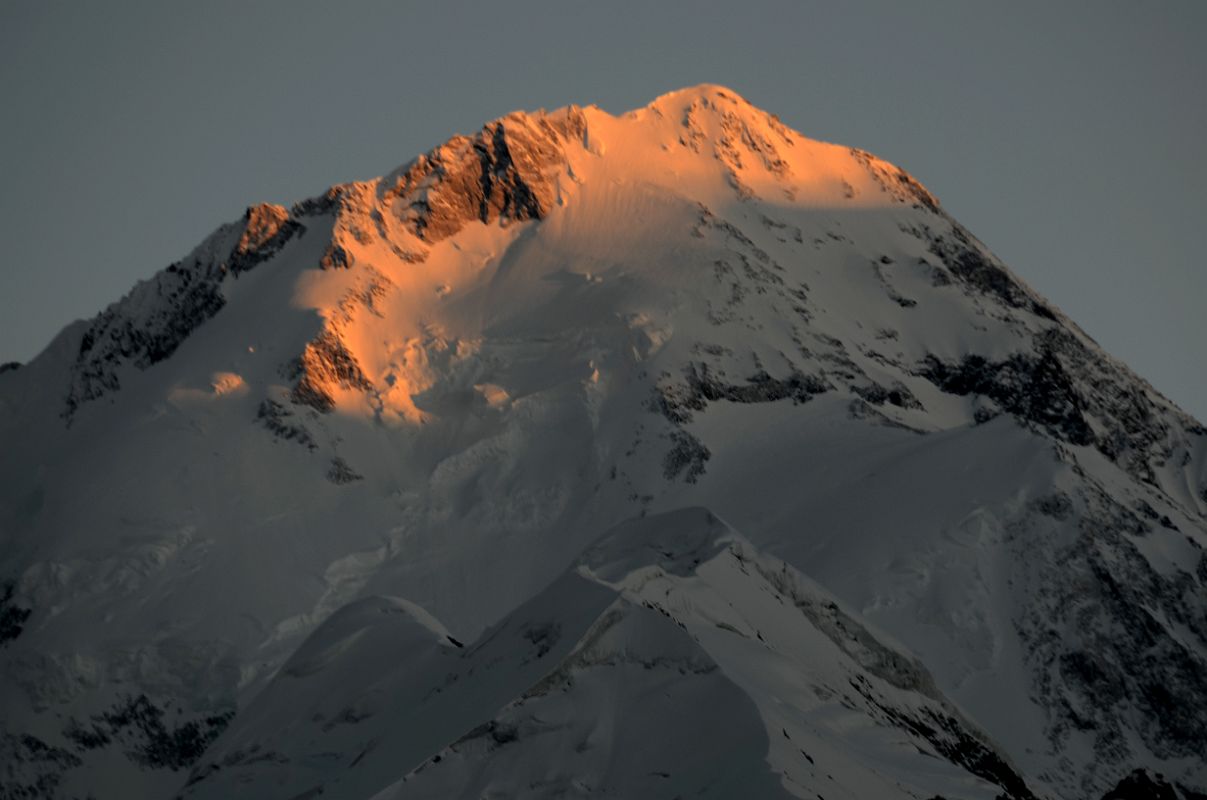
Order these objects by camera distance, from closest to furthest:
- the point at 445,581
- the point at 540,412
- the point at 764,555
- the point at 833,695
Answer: the point at 833,695
the point at 764,555
the point at 445,581
the point at 540,412

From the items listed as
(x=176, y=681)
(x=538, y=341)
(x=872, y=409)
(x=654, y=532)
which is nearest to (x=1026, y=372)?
(x=872, y=409)

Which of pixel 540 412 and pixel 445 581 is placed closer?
pixel 445 581

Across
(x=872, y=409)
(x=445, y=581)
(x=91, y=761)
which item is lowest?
(x=91, y=761)

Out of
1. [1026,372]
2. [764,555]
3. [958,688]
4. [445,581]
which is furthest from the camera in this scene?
[1026,372]

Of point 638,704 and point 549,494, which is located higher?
point 549,494

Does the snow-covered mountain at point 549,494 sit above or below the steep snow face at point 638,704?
above

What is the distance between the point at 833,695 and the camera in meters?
82.0

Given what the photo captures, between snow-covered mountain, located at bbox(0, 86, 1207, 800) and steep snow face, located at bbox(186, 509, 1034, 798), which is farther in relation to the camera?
snow-covered mountain, located at bbox(0, 86, 1207, 800)

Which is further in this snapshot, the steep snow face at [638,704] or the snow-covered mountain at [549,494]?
the snow-covered mountain at [549,494]

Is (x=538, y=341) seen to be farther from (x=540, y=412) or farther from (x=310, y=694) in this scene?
(x=310, y=694)

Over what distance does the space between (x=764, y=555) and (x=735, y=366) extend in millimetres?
92075

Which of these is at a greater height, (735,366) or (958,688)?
(735,366)

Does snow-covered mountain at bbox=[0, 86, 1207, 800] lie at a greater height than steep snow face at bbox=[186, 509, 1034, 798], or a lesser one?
greater

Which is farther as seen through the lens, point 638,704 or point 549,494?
point 549,494
